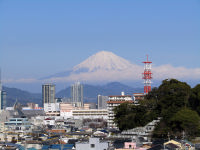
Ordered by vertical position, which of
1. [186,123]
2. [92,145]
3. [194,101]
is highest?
[194,101]

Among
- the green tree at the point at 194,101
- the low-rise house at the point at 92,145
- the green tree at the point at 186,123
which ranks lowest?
the low-rise house at the point at 92,145

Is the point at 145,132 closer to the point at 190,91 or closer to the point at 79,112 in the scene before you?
the point at 190,91

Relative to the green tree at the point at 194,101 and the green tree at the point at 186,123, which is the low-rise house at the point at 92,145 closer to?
the green tree at the point at 186,123

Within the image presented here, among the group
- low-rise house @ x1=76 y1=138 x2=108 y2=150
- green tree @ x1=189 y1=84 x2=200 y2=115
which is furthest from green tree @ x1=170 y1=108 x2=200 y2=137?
low-rise house @ x1=76 y1=138 x2=108 y2=150

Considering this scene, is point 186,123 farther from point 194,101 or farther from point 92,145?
point 92,145

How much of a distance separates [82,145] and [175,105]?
12.8 m

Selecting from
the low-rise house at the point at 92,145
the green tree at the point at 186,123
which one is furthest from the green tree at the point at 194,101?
the low-rise house at the point at 92,145

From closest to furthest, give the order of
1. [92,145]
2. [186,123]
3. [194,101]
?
[92,145] < [186,123] < [194,101]

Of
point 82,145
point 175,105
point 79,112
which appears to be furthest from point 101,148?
point 79,112

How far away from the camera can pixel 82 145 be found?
126 feet

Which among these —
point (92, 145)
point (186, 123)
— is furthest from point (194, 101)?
point (92, 145)

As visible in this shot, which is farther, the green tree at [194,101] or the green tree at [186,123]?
the green tree at [194,101]

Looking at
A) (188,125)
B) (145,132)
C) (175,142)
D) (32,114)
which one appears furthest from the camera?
(32,114)

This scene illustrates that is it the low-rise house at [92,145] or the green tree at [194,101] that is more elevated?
the green tree at [194,101]
